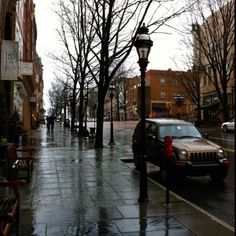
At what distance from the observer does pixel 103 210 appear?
7781mm

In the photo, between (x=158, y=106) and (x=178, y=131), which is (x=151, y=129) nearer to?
(x=178, y=131)

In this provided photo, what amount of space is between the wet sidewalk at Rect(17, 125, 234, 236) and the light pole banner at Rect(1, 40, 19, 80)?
7.62 metres

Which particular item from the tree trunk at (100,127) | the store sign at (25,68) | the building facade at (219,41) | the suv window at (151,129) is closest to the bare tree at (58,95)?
the building facade at (219,41)

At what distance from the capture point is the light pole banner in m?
18.4

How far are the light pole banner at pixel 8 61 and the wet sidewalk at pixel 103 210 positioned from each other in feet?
25.0

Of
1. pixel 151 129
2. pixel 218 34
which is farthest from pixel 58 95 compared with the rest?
pixel 151 129

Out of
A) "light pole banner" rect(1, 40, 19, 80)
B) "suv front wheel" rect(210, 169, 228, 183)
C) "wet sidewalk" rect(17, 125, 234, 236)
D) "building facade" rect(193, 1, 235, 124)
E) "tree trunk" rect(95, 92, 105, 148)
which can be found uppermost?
"building facade" rect(193, 1, 235, 124)

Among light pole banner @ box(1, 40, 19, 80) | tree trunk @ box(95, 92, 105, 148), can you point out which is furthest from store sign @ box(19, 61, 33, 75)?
light pole banner @ box(1, 40, 19, 80)

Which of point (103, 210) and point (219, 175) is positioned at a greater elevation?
point (219, 175)

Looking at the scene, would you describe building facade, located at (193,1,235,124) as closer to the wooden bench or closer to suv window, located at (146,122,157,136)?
suv window, located at (146,122,157,136)

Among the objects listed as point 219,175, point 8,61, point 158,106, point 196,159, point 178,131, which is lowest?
point 219,175

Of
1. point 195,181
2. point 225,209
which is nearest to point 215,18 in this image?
point 195,181

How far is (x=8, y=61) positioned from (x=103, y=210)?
12.4 metres

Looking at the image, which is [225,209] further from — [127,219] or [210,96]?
[210,96]
